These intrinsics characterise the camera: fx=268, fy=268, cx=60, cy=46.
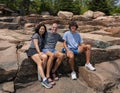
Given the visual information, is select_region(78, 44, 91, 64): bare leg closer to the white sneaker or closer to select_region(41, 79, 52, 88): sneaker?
the white sneaker

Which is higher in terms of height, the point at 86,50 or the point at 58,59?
the point at 86,50

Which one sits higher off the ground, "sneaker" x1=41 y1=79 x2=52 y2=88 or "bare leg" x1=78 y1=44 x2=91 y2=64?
"bare leg" x1=78 y1=44 x2=91 y2=64

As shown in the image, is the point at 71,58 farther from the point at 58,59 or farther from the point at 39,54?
the point at 39,54

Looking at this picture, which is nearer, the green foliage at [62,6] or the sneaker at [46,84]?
the sneaker at [46,84]

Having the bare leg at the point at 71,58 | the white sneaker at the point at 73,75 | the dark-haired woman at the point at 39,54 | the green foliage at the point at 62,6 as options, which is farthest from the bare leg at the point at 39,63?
the green foliage at the point at 62,6

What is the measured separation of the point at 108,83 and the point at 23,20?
1223 cm

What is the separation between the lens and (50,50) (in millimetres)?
6508

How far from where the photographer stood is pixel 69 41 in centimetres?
680

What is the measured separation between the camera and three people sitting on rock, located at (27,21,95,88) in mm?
6148

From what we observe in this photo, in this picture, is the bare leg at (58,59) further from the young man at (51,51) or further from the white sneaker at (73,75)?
the white sneaker at (73,75)

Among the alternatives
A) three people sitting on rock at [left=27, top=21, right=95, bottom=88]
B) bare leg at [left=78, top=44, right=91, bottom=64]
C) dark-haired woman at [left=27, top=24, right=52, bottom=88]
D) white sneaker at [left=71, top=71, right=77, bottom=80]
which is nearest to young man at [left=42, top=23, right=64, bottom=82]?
three people sitting on rock at [left=27, top=21, right=95, bottom=88]

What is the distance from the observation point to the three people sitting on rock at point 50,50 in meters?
6.15

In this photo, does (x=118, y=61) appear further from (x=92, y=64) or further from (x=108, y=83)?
(x=108, y=83)

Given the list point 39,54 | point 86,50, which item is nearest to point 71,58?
point 86,50
